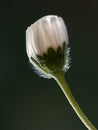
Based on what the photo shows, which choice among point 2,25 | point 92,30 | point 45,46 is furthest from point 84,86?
point 45,46

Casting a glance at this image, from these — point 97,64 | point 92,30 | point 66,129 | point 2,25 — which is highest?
point 2,25

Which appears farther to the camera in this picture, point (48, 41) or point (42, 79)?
point (42, 79)

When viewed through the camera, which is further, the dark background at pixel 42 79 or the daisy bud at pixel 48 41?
the dark background at pixel 42 79

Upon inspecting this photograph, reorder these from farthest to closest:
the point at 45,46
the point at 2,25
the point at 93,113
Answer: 1. the point at 2,25
2. the point at 93,113
3. the point at 45,46

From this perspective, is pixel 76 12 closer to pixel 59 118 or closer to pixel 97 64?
pixel 97 64

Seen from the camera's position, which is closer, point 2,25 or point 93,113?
point 93,113
